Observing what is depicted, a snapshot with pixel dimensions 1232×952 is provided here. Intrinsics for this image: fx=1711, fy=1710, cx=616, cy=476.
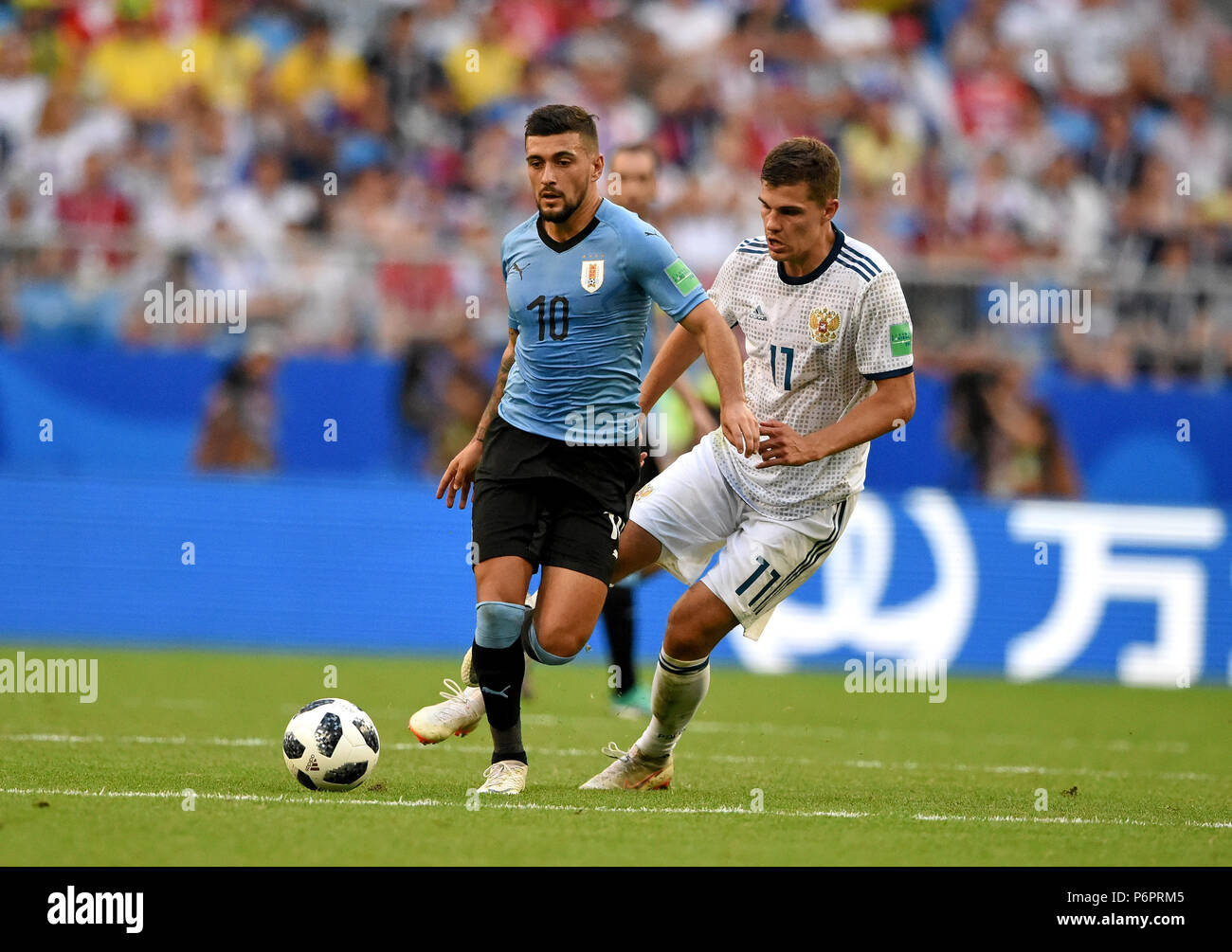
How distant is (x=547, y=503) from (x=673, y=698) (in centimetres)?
95

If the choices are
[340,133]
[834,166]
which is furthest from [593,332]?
[340,133]

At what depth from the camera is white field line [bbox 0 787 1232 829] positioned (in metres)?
6.09

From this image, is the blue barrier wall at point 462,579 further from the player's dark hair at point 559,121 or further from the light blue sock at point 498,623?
the player's dark hair at point 559,121

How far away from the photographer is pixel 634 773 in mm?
6988

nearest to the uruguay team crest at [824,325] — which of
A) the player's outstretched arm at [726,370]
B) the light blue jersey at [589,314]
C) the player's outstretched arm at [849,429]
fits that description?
the player's outstretched arm at [849,429]

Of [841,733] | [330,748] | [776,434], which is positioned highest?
[776,434]

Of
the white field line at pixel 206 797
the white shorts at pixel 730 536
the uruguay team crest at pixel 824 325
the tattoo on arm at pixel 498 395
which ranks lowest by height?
the white field line at pixel 206 797

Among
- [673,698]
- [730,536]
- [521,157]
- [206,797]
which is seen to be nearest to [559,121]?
[730,536]

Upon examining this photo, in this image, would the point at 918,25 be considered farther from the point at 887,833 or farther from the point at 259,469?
the point at 887,833

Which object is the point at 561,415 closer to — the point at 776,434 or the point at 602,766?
the point at 776,434

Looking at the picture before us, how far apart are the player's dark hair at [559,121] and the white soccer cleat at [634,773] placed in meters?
2.47

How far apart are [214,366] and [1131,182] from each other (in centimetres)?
929

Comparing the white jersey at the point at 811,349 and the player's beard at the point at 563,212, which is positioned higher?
the player's beard at the point at 563,212

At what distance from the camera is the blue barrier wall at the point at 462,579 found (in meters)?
12.4
